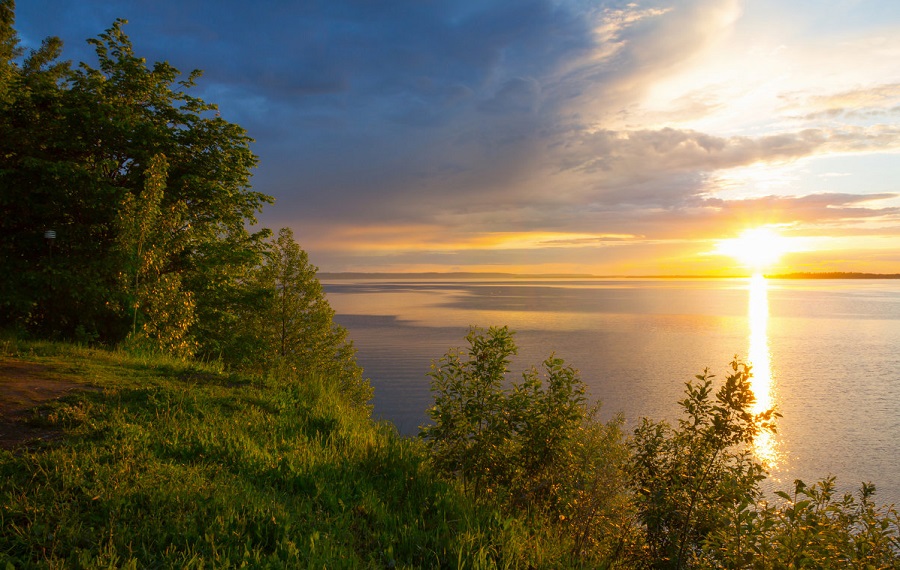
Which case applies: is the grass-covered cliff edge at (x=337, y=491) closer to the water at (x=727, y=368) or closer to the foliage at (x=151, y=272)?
the foliage at (x=151, y=272)

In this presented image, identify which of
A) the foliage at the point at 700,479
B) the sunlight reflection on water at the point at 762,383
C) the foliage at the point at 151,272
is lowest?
the sunlight reflection on water at the point at 762,383

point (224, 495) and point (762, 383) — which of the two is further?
point (762, 383)

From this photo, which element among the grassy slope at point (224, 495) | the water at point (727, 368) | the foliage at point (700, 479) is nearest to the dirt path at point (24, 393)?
the grassy slope at point (224, 495)

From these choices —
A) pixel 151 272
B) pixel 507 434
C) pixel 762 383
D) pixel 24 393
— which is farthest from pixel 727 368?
pixel 24 393

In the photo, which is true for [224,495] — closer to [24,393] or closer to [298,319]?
[24,393]

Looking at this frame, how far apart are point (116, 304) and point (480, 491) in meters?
17.3

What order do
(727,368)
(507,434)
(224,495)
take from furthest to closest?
(727,368) → (507,434) → (224,495)

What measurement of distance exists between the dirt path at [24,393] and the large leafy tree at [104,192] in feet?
19.7

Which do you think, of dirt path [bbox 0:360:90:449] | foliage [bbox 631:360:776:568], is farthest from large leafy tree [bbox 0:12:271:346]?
foliage [bbox 631:360:776:568]

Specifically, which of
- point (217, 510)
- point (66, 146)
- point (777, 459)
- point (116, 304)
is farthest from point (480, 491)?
point (777, 459)

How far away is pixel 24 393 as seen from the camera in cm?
901

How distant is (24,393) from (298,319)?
28.5 m

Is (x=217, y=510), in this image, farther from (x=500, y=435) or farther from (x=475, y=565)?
(x=500, y=435)

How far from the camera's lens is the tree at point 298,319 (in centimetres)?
3575
